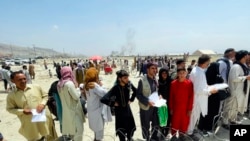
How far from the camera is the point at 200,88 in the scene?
466cm

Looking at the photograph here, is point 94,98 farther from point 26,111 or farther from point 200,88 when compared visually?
point 200,88

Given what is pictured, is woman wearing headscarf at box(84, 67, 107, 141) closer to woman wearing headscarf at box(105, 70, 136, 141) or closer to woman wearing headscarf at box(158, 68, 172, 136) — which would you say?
woman wearing headscarf at box(105, 70, 136, 141)

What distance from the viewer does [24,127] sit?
4074 mm

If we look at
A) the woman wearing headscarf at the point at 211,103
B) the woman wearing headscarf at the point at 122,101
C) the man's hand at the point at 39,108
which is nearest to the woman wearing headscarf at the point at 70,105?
the man's hand at the point at 39,108

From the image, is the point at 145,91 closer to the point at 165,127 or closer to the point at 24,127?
the point at 165,127

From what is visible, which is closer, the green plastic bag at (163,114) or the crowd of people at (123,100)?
the crowd of people at (123,100)

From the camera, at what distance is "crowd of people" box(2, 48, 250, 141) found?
4074 millimetres

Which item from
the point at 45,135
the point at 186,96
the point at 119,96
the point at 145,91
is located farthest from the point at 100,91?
the point at 186,96

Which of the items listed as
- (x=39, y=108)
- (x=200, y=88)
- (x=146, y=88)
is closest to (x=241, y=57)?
(x=200, y=88)

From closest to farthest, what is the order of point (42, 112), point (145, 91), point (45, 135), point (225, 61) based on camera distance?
1. point (42, 112)
2. point (45, 135)
3. point (145, 91)
4. point (225, 61)

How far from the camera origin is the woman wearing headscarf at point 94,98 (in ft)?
14.8

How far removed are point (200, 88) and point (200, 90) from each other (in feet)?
0.12

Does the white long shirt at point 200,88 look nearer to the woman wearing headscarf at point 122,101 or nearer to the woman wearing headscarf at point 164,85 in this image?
the woman wearing headscarf at point 164,85

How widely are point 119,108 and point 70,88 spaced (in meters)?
0.90
